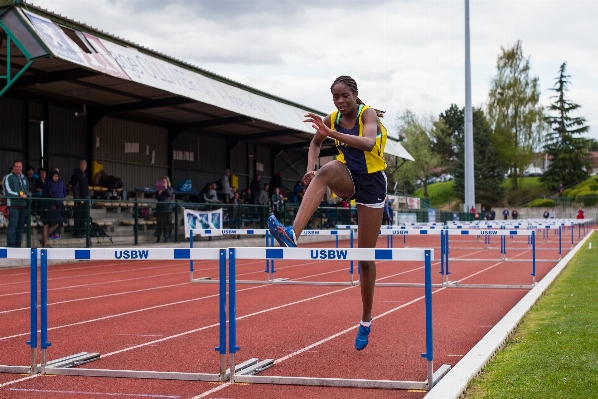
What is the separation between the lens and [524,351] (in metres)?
5.57

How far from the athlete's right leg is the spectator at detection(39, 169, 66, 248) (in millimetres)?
12441

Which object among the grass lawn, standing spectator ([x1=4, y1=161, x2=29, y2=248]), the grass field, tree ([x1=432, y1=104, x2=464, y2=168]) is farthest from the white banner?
tree ([x1=432, y1=104, x2=464, y2=168])

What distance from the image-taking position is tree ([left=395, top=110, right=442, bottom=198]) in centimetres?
8556

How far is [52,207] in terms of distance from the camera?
1702 centimetres

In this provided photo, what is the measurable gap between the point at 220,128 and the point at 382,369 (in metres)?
25.9

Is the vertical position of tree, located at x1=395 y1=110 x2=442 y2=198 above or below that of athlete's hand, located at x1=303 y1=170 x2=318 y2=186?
above

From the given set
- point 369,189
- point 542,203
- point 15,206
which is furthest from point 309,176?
point 542,203

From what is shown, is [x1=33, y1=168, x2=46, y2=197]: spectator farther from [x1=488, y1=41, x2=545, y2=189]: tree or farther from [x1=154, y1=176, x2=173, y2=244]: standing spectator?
[x1=488, y1=41, x2=545, y2=189]: tree

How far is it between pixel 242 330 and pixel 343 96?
2851 mm

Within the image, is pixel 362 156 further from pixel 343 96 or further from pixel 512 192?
pixel 512 192

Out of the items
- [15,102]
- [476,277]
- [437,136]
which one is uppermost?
[437,136]

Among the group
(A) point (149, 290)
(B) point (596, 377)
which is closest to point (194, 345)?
(B) point (596, 377)

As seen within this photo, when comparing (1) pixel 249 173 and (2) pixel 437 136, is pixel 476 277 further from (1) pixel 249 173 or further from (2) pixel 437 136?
(2) pixel 437 136

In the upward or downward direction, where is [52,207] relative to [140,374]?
upward
